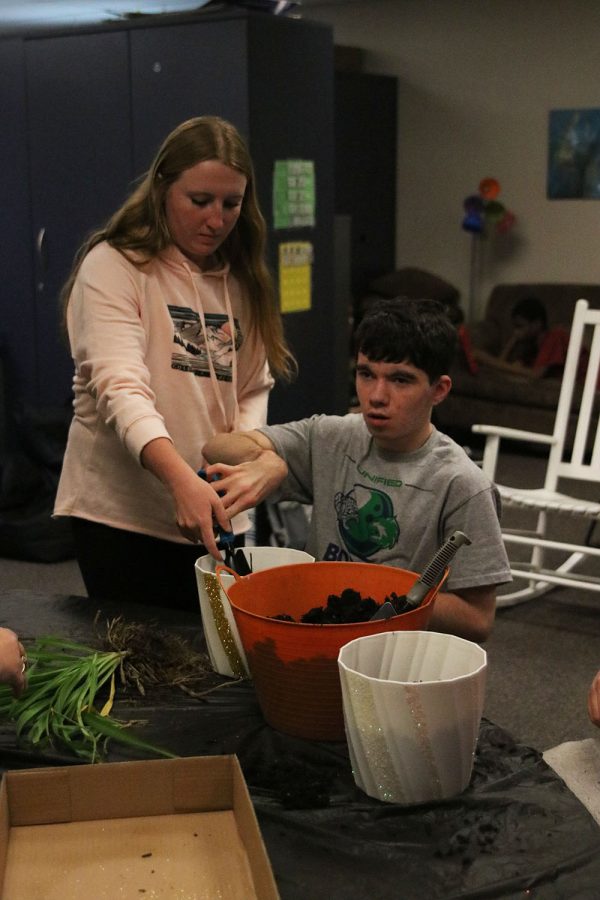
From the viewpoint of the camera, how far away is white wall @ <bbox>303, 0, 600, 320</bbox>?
6.98 metres

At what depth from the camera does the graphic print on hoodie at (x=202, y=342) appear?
196 centimetres

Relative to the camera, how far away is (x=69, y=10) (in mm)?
6281

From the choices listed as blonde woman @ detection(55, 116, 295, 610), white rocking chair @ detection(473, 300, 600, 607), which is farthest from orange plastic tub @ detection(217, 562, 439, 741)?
white rocking chair @ detection(473, 300, 600, 607)

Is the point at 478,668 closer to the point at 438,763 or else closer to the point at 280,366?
the point at 438,763

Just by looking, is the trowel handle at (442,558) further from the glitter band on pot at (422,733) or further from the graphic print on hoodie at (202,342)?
the graphic print on hoodie at (202,342)

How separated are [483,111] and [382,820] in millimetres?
6768

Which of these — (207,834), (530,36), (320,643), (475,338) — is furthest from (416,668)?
(530,36)

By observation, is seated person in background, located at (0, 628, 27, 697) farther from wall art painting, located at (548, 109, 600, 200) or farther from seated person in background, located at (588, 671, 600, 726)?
wall art painting, located at (548, 109, 600, 200)

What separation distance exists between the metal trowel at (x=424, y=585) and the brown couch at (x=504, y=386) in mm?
4680

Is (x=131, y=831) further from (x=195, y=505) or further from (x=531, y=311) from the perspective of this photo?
(x=531, y=311)

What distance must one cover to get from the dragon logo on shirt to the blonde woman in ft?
1.11

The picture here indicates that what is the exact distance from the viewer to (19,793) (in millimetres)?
1136

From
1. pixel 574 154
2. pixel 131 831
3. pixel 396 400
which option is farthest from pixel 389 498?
pixel 574 154

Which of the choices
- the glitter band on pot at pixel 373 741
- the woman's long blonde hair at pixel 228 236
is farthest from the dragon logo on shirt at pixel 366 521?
the glitter band on pot at pixel 373 741
